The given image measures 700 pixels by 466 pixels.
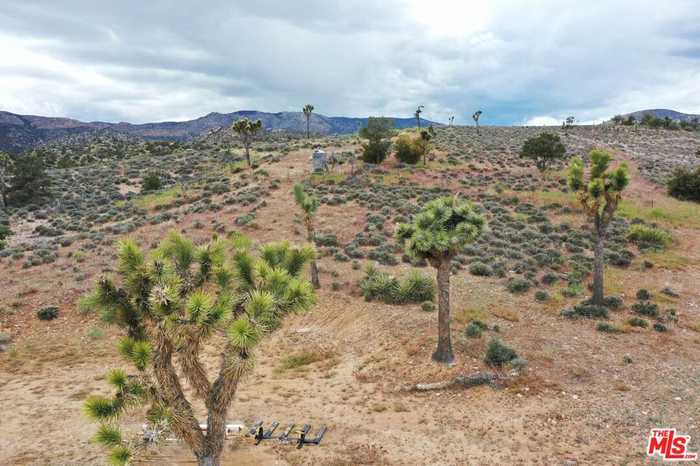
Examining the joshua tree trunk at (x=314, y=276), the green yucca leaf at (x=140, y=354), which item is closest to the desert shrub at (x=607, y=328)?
the joshua tree trunk at (x=314, y=276)

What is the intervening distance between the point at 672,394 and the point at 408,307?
903 cm

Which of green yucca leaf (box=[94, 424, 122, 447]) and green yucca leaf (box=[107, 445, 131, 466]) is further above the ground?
green yucca leaf (box=[94, 424, 122, 447])

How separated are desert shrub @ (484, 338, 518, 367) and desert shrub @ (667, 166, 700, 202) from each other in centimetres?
3398

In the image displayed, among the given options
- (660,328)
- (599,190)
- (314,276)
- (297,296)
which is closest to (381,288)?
(314,276)

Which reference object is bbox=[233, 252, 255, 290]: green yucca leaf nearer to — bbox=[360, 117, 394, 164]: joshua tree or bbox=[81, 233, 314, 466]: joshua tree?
bbox=[81, 233, 314, 466]: joshua tree

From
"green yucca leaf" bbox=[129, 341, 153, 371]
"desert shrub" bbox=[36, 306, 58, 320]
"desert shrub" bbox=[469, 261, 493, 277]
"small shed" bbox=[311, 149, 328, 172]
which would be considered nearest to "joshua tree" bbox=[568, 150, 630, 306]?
"desert shrub" bbox=[469, 261, 493, 277]

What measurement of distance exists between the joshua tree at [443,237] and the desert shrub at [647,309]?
28.9 feet

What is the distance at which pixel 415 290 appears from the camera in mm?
18578

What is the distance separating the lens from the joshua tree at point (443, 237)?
12562mm

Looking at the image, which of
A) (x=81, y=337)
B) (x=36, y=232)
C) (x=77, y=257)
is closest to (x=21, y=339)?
(x=81, y=337)

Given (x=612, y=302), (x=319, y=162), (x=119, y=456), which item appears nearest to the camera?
(x=119, y=456)

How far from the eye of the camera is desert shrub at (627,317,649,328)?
1565 cm

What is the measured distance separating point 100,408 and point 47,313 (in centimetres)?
1468

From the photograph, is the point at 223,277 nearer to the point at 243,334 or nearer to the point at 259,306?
the point at 259,306
